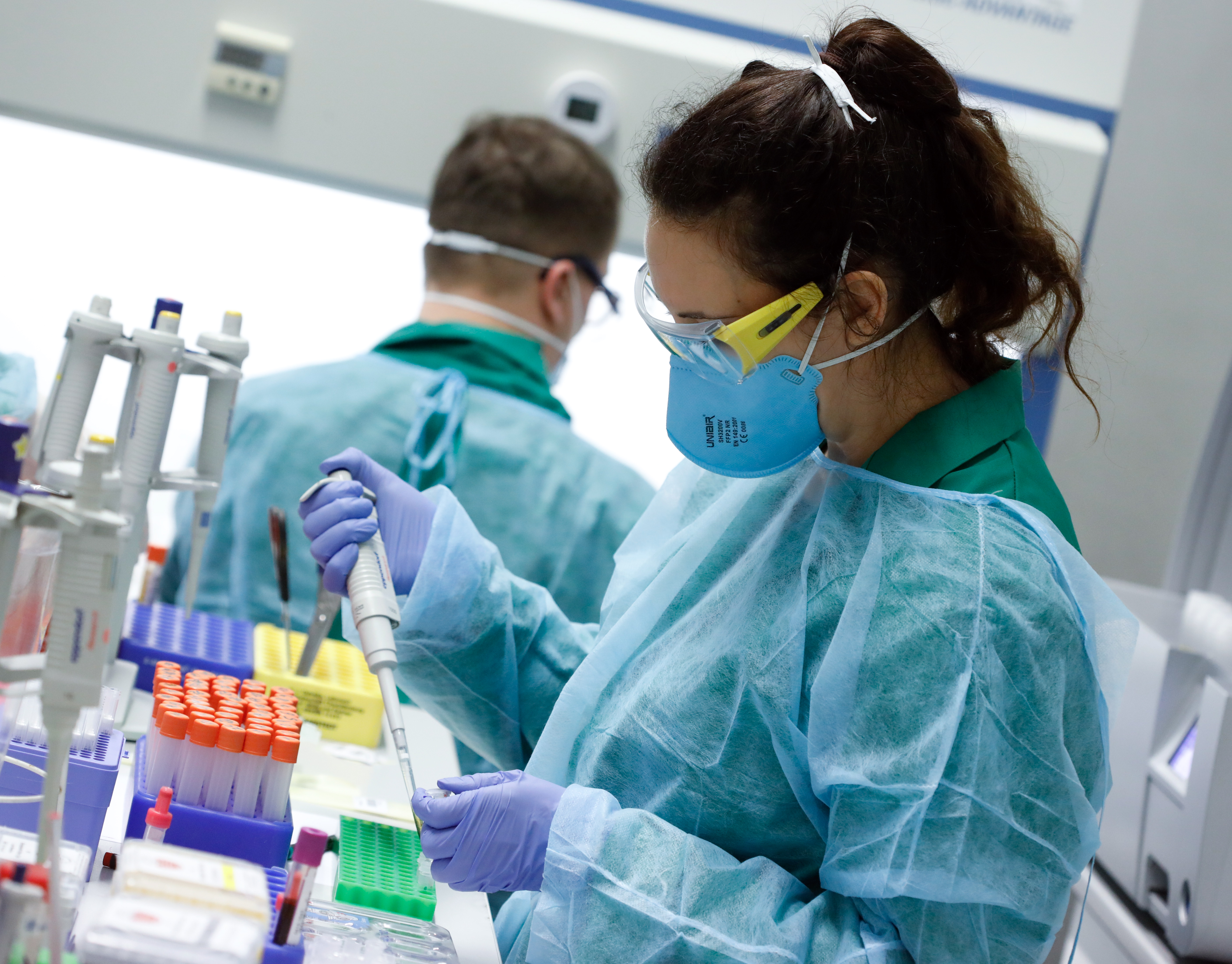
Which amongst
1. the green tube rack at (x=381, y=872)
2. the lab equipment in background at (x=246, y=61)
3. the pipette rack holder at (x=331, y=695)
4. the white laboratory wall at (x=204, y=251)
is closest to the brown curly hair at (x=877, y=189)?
the green tube rack at (x=381, y=872)

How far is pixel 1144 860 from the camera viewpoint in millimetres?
1772

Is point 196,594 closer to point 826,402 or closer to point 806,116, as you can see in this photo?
point 826,402

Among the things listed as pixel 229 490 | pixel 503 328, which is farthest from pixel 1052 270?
pixel 229 490

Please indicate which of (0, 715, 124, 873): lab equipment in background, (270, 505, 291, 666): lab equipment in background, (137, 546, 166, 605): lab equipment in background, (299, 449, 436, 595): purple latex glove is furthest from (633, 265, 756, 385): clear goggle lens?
(137, 546, 166, 605): lab equipment in background

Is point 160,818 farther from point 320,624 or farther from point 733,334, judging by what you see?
point 733,334

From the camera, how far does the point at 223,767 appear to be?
3.28 feet

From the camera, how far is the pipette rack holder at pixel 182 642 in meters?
1.44

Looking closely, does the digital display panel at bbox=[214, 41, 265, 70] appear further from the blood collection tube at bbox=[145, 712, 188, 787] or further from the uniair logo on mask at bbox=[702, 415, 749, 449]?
the blood collection tube at bbox=[145, 712, 188, 787]

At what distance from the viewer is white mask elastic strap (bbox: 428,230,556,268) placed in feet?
7.13

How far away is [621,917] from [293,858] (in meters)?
0.28

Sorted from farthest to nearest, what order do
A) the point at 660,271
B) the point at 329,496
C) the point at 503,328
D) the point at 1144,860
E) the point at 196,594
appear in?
1. the point at 503,328
2. the point at 196,594
3. the point at 1144,860
4. the point at 329,496
5. the point at 660,271

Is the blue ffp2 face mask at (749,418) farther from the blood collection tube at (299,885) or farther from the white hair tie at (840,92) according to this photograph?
A: the blood collection tube at (299,885)

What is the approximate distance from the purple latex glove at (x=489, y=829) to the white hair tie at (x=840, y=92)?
0.67 metres

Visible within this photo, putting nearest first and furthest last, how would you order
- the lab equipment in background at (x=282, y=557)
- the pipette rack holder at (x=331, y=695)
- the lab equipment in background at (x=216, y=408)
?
the lab equipment in background at (x=216, y=408) → the pipette rack holder at (x=331, y=695) → the lab equipment in background at (x=282, y=557)
